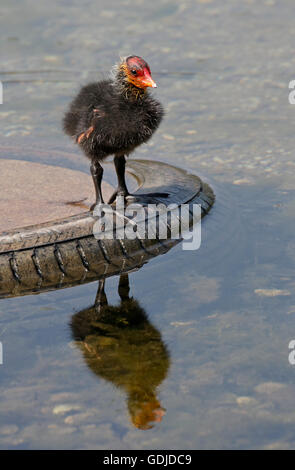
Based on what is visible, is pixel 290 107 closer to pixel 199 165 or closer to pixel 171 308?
pixel 199 165

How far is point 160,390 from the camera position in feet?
15.5

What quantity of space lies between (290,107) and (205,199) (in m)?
2.84

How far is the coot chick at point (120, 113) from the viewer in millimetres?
5832

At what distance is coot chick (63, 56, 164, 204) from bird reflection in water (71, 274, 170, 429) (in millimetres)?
1109

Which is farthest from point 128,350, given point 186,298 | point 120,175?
point 120,175

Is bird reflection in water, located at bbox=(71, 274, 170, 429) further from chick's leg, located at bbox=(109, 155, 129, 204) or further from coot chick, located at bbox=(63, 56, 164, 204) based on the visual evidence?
coot chick, located at bbox=(63, 56, 164, 204)

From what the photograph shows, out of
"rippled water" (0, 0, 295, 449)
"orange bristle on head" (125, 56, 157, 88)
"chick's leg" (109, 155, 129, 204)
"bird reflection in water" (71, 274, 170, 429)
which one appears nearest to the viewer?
"rippled water" (0, 0, 295, 449)

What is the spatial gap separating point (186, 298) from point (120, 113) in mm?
1472

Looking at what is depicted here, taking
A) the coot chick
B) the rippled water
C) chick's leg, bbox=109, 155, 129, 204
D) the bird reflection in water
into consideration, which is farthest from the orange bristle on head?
the bird reflection in water

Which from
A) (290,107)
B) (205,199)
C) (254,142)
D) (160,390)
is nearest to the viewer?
(160,390)

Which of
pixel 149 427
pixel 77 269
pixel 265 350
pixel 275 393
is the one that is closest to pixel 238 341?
pixel 265 350

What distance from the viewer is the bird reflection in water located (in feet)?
15.3

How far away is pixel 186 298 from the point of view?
572cm

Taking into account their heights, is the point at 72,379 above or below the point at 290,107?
below
